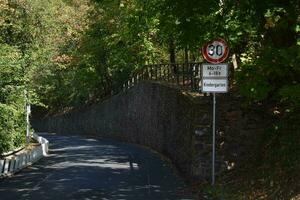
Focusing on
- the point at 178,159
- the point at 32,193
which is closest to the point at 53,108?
the point at 178,159

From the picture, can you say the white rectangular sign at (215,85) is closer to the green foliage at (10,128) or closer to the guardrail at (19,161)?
the guardrail at (19,161)

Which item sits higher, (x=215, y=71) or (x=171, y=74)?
(x=171, y=74)

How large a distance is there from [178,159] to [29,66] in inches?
538

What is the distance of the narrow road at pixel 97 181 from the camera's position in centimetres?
1399

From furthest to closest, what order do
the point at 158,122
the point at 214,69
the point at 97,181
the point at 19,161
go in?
the point at 158,122 < the point at 19,161 < the point at 97,181 < the point at 214,69

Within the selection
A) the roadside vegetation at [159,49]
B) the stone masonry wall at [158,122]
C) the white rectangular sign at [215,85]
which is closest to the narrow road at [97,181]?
the stone masonry wall at [158,122]

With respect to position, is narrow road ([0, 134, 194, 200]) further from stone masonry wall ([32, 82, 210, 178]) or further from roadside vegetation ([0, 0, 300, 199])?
roadside vegetation ([0, 0, 300, 199])

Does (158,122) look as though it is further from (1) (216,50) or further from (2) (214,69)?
(1) (216,50)

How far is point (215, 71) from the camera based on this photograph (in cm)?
1438

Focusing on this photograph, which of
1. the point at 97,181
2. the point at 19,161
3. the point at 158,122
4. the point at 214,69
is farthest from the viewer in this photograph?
the point at 158,122

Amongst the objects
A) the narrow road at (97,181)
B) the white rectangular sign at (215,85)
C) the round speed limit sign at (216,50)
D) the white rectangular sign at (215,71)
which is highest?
the round speed limit sign at (216,50)

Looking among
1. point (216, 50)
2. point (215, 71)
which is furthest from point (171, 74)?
point (216, 50)

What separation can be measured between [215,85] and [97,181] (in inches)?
193

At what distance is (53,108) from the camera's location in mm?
70500
